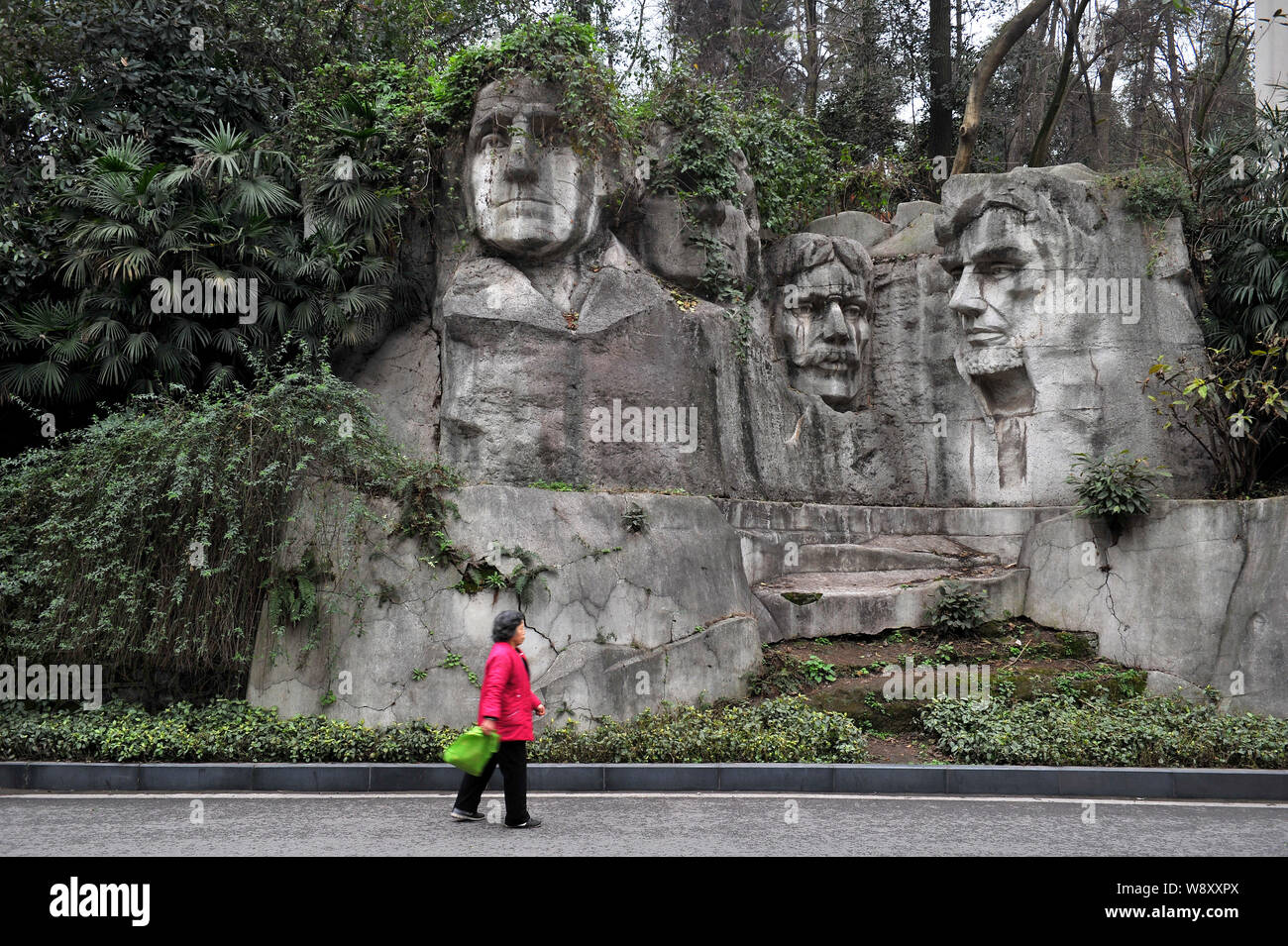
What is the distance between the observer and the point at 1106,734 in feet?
29.5

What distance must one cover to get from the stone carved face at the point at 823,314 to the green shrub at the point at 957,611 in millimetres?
3405

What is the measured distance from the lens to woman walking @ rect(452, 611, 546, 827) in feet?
22.1

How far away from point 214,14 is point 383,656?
9.33 m

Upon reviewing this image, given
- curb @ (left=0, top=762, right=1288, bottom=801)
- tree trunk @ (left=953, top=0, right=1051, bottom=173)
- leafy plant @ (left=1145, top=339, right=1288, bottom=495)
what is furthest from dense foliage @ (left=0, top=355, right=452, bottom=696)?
tree trunk @ (left=953, top=0, right=1051, bottom=173)

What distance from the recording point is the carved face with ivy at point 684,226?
1305 centimetres

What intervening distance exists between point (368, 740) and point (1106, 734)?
5934mm

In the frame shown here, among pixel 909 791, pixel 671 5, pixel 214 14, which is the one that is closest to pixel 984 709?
pixel 909 791

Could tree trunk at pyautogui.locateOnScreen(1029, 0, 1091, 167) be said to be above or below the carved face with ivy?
above

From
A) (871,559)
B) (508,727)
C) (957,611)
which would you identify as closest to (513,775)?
(508,727)

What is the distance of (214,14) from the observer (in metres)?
14.2

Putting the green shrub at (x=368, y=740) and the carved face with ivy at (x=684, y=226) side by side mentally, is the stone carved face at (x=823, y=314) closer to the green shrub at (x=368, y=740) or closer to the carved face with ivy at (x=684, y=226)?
the carved face with ivy at (x=684, y=226)

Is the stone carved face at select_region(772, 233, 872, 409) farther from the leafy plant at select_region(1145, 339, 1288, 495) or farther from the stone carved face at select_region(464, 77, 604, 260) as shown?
the leafy plant at select_region(1145, 339, 1288, 495)

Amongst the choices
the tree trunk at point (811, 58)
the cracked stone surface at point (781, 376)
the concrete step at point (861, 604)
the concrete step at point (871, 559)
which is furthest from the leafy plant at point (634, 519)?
the tree trunk at point (811, 58)

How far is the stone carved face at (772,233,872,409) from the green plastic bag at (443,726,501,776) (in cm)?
845
